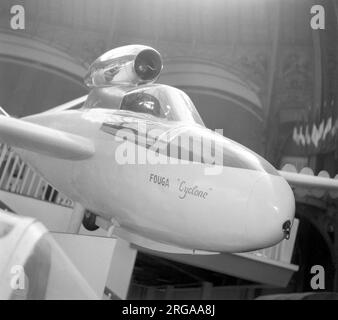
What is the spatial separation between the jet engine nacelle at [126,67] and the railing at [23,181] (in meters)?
0.39

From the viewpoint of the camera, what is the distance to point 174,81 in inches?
71.4

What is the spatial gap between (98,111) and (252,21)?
671 mm

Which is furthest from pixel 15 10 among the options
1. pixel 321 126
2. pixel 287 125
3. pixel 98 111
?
pixel 321 126

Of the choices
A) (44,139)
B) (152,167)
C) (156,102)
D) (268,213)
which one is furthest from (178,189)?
(44,139)

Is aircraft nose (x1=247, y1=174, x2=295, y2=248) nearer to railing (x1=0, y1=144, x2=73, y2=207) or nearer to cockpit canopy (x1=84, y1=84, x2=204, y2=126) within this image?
cockpit canopy (x1=84, y1=84, x2=204, y2=126)

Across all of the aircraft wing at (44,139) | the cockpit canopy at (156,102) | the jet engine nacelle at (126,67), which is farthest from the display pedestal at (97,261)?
the jet engine nacelle at (126,67)

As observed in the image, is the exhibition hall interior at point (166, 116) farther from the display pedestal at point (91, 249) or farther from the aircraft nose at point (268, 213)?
the aircraft nose at point (268, 213)

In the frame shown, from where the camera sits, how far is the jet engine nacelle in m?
1.68

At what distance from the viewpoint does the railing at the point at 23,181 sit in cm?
174

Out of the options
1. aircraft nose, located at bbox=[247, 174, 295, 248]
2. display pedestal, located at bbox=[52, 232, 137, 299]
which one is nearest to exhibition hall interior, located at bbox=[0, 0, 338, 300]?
display pedestal, located at bbox=[52, 232, 137, 299]

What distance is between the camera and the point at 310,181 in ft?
5.54

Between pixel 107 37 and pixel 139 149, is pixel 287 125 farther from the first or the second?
pixel 107 37

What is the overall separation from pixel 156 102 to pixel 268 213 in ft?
1.73

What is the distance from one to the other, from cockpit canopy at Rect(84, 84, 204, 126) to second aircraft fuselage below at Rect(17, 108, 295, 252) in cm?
4
